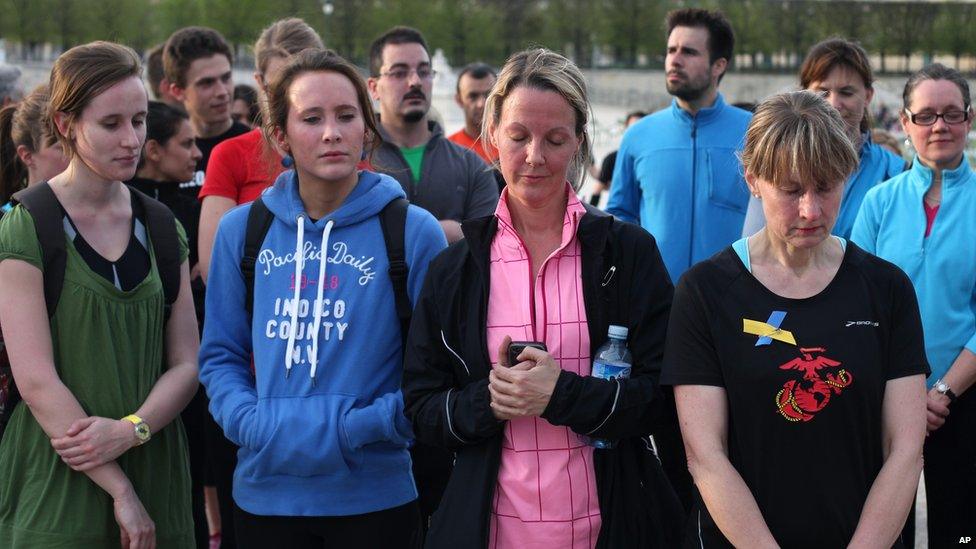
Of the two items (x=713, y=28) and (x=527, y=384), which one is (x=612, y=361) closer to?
(x=527, y=384)

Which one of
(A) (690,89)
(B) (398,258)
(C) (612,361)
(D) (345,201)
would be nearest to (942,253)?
(A) (690,89)

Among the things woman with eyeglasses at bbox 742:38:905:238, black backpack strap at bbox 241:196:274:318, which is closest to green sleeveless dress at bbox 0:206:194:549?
black backpack strap at bbox 241:196:274:318

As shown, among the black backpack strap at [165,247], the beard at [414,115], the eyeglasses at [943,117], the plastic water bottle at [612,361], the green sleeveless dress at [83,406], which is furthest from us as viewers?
the beard at [414,115]

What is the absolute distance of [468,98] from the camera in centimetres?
720

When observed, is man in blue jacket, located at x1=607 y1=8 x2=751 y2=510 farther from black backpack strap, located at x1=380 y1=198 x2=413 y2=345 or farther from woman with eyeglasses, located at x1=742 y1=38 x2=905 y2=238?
black backpack strap, located at x1=380 y1=198 x2=413 y2=345

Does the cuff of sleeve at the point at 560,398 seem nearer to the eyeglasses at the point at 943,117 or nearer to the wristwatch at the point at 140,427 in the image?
the wristwatch at the point at 140,427

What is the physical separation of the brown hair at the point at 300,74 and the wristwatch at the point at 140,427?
945 mm

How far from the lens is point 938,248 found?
390 centimetres

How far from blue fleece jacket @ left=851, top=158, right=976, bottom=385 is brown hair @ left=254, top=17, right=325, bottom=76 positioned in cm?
259

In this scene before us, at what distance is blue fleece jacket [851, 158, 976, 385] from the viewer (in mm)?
3844

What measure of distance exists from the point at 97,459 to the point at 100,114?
1.01 metres

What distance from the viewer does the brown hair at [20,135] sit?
13.3 ft

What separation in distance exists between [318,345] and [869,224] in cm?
214

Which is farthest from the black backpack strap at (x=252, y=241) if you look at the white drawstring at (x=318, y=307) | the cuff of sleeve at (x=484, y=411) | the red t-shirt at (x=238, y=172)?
the red t-shirt at (x=238, y=172)
